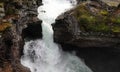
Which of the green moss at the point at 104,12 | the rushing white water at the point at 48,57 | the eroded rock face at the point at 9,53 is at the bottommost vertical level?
the rushing white water at the point at 48,57

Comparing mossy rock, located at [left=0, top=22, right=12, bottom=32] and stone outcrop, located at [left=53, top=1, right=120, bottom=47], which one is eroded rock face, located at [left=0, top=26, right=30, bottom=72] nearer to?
mossy rock, located at [left=0, top=22, right=12, bottom=32]

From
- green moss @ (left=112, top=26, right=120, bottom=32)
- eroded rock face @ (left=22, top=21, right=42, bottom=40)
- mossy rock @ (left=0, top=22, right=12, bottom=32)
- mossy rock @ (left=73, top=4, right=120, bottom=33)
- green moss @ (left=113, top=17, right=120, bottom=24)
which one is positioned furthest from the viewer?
eroded rock face @ (left=22, top=21, right=42, bottom=40)

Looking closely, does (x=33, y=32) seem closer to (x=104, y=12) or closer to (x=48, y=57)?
(x=48, y=57)

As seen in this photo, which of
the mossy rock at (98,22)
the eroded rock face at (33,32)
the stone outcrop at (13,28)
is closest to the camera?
the stone outcrop at (13,28)

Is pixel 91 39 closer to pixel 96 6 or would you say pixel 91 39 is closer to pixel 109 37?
pixel 109 37

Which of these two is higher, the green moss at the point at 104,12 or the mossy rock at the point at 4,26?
the green moss at the point at 104,12

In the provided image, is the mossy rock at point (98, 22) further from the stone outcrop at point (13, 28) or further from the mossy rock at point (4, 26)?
the mossy rock at point (4, 26)

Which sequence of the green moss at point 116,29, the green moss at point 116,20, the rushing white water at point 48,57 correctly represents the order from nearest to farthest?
the green moss at point 116,29, the green moss at point 116,20, the rushing white water at point 48,57

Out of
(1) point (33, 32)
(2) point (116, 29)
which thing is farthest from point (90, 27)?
(1) point (33, 32)

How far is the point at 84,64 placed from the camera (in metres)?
42.4

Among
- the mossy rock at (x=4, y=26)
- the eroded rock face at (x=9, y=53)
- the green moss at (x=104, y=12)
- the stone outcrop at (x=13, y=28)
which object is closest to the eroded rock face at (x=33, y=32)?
the stone outcrop at (x=13, y=28)

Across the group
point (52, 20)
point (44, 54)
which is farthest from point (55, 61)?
point (52, 20)

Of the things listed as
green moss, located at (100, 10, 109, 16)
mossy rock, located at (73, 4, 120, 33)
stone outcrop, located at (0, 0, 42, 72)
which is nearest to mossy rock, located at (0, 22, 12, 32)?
stone outcrop, located at (0, 0, 42, 72)

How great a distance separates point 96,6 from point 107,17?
9.99 ft
